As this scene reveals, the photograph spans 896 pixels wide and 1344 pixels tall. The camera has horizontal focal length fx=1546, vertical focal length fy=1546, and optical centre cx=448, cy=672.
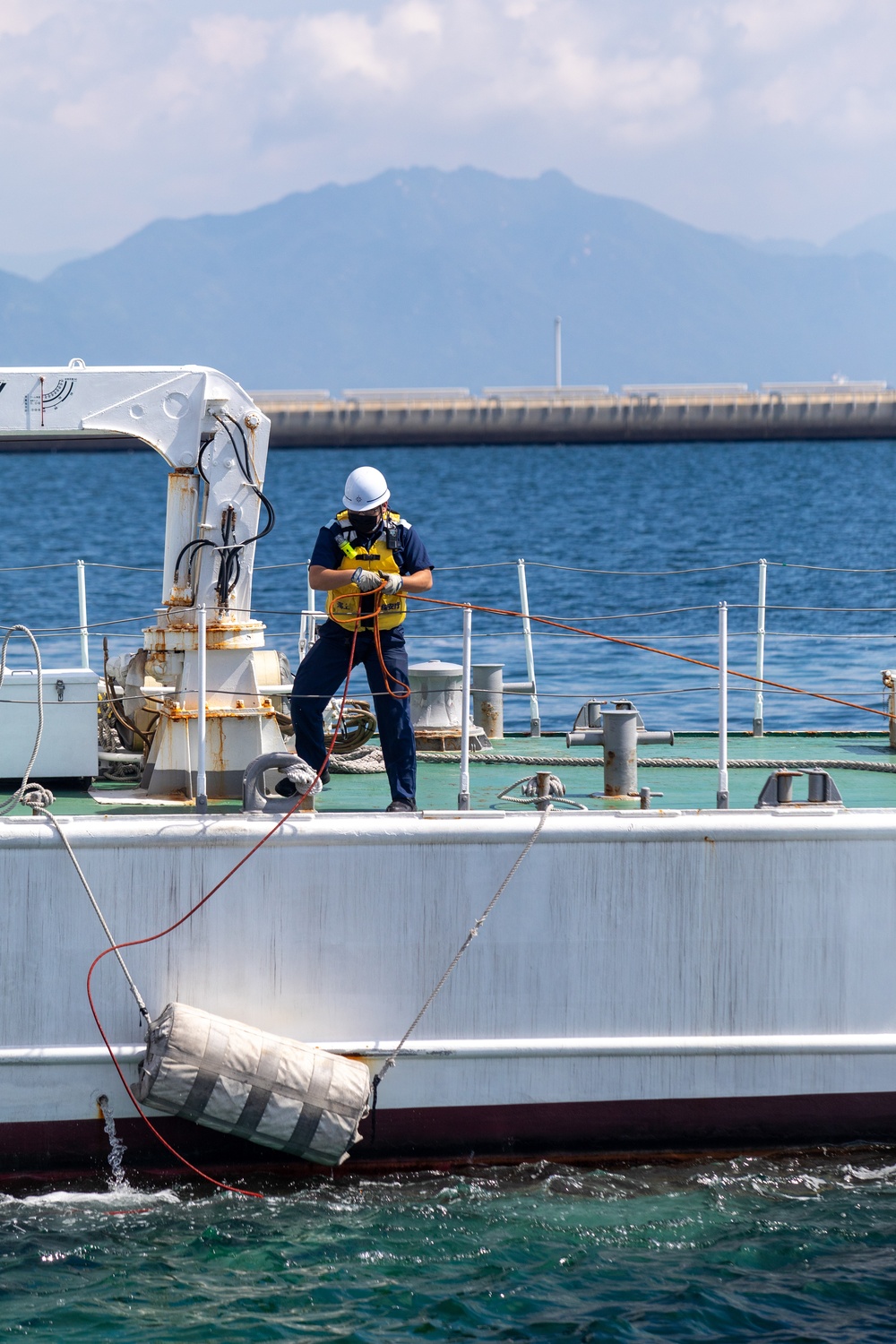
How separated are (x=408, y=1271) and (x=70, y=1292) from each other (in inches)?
53.6

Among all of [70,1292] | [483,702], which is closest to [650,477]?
[483,702]

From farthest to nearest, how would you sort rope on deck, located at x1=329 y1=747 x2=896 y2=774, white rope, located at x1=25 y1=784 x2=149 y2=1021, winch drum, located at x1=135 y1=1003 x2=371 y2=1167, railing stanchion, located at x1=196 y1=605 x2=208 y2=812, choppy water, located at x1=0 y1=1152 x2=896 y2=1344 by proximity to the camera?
rope on deck, located at x1=329 y1=747 x2=896 y2=774 → railing stanchion, located at x1=196 y1=605 x2=208 y2=812 → white rope, located at x1=25 y1=784 x2=149 y2=1021 → winch drum, located at x1=135 y1=1003 x2=371 y2=1167 → choppy water, located at x1=0 y1=1152 x2=896 y2=1344

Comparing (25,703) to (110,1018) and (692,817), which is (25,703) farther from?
(692,817)

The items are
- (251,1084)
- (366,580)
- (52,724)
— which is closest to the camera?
(251,1084)

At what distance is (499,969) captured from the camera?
6934mm

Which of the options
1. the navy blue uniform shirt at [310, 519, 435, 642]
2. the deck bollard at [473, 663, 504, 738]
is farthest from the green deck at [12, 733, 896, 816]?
the navy blue uniform shirt at [310, 519, 435, 642]

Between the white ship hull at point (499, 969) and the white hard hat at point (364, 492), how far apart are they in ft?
4.92

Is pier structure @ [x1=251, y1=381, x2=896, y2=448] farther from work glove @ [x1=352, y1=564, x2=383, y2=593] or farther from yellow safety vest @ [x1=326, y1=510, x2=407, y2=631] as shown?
work glove @ [x1=352, y1=564, x2=383, y2=593]

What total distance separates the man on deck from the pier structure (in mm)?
98752

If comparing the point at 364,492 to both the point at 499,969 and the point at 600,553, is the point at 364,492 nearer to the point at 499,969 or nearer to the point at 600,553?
the point at 499,969

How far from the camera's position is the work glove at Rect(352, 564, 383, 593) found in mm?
7141

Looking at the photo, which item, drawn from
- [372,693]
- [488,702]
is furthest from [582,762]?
[372,693]

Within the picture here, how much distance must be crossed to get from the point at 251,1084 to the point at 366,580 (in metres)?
2.30

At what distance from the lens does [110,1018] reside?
22.3 ft
